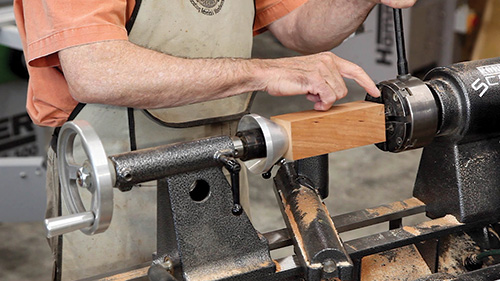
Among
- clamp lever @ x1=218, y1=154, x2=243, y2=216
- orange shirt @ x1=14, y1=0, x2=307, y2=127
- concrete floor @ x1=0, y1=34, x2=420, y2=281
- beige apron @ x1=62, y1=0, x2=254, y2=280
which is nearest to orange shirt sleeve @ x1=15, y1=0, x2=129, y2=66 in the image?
orange shirt @ x1=14, y1=0, x2=307, y2=127

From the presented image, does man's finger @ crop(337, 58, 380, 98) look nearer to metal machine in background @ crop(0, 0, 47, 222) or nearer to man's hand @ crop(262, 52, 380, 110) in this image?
man's hand @ crop(262, 52, 380, 110)

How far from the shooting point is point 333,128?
100cm

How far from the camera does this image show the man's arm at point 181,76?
106cm

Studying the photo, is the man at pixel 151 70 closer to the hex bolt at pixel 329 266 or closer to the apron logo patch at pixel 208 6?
the apron logo patch at pixel 208 6

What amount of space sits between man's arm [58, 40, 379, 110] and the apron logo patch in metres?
0.18

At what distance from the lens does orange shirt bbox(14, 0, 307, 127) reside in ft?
3.46

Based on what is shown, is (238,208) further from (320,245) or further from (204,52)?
(204,52)

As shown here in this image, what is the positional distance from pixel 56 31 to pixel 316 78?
474 millimetres

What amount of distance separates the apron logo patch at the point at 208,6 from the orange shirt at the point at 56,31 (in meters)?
0.14

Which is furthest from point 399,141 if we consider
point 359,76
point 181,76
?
point 181,76

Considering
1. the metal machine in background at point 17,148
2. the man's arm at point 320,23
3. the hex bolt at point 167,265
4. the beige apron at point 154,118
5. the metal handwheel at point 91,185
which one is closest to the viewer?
the metal handwheel at point 91,185

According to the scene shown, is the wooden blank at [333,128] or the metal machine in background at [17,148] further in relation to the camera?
the metal machine in background at [17,148]

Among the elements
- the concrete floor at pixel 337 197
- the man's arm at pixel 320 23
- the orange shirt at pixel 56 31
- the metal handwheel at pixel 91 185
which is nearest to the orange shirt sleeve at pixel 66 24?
the orange shirt at pixel 56 31

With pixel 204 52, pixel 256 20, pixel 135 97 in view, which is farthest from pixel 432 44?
pixel 135 97
